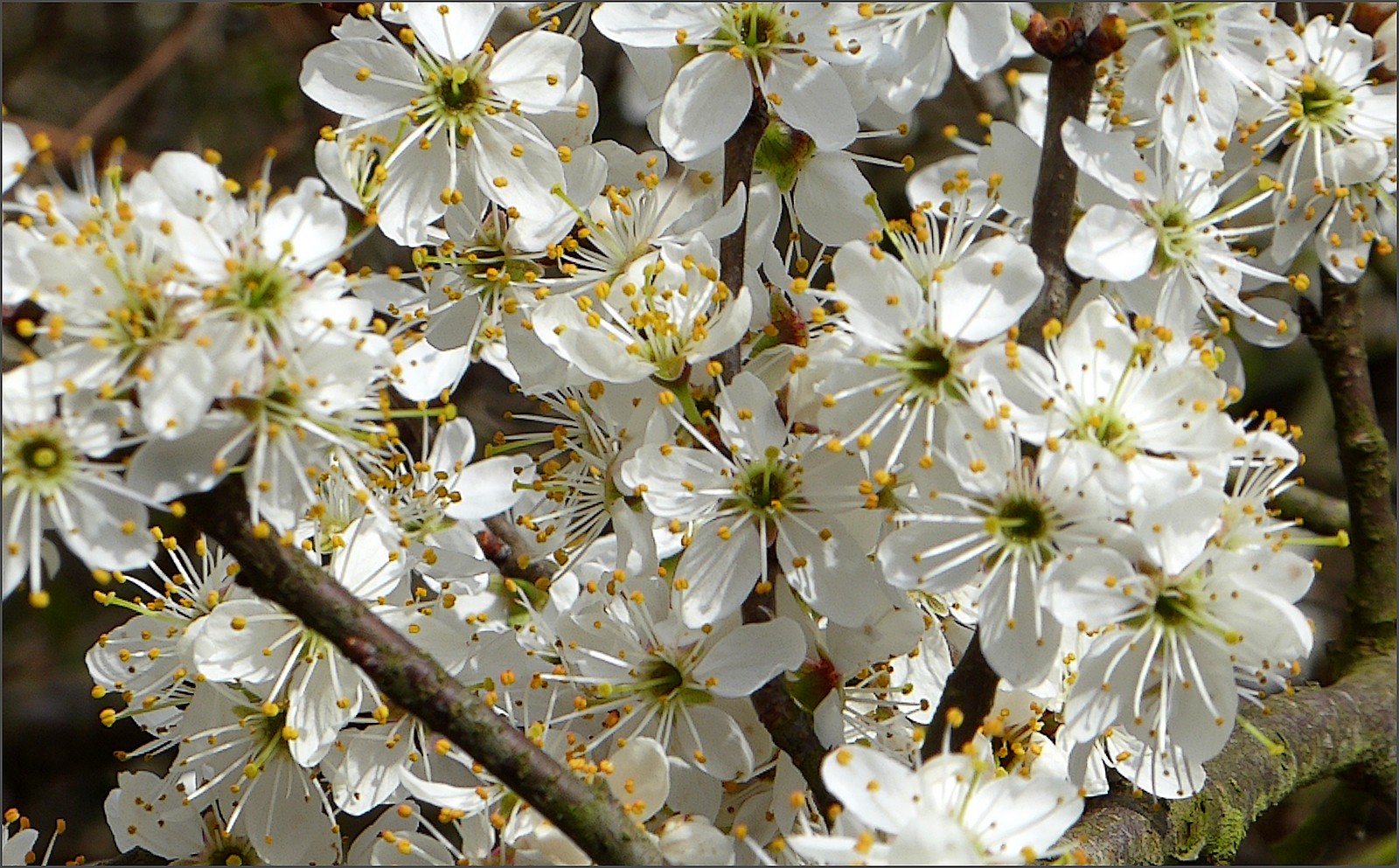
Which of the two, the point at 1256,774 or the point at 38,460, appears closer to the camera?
the point at 38,460

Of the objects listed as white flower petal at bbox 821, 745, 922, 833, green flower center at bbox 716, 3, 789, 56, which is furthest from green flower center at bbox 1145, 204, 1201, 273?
white flower petal at bbox 821, 745, 922, 833

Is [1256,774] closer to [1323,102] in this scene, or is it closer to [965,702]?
[965,702]

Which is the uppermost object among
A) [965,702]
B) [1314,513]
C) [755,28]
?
[755,28]

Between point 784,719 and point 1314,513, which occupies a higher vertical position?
point 784,719

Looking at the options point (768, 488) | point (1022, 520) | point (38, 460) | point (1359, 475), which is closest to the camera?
point (38, 460)

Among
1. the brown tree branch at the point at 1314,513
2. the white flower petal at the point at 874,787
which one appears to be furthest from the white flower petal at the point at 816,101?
the brown tree branch at the point at 1314,513

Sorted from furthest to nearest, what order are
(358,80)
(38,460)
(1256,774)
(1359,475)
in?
(1359,475)
(1256,774)
(358,80)
(38,460)

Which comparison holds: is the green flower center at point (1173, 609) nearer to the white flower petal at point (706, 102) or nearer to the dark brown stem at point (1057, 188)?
the dark brown stem at point (1057, 188)

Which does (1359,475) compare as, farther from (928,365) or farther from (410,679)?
(410,679)

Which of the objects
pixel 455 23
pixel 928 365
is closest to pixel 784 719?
pixel 928 365
